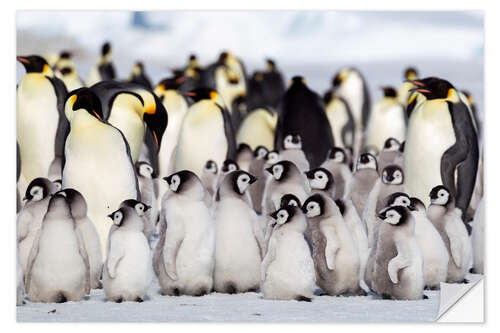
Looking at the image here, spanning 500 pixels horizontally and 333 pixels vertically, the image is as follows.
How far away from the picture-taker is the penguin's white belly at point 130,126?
5.34m

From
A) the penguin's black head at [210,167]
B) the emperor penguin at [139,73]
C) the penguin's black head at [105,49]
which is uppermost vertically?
the penguin's black head at [105,49]

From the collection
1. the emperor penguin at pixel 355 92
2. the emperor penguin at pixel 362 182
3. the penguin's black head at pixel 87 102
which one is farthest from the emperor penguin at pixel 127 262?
the emperor penguin at pixel 355 92

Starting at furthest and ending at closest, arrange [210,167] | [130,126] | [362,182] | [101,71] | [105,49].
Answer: [101,71], [105,49], [210,167], [362,182], [130,126]

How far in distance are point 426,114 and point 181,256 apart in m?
2.26

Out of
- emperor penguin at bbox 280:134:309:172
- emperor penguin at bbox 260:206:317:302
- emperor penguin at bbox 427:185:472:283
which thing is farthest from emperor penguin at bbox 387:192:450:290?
emperor penguin at bbox 280:134:309:172

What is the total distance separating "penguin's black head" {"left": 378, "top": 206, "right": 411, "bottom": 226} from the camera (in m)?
4.18

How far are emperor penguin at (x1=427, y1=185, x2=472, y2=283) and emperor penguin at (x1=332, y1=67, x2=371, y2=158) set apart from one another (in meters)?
7.61

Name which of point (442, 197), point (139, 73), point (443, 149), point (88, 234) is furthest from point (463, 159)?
point (139, 73)

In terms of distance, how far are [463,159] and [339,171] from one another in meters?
0.79

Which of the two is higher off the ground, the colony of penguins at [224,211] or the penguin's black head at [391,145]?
the penguin's black head at [391,145]

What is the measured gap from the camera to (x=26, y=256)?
14.1ft

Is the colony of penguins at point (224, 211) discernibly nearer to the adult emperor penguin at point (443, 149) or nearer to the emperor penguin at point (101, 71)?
the adult emperor penguin at point (443, 149)

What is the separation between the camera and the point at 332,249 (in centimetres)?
426

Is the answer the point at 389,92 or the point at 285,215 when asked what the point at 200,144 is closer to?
the point at 285,215
